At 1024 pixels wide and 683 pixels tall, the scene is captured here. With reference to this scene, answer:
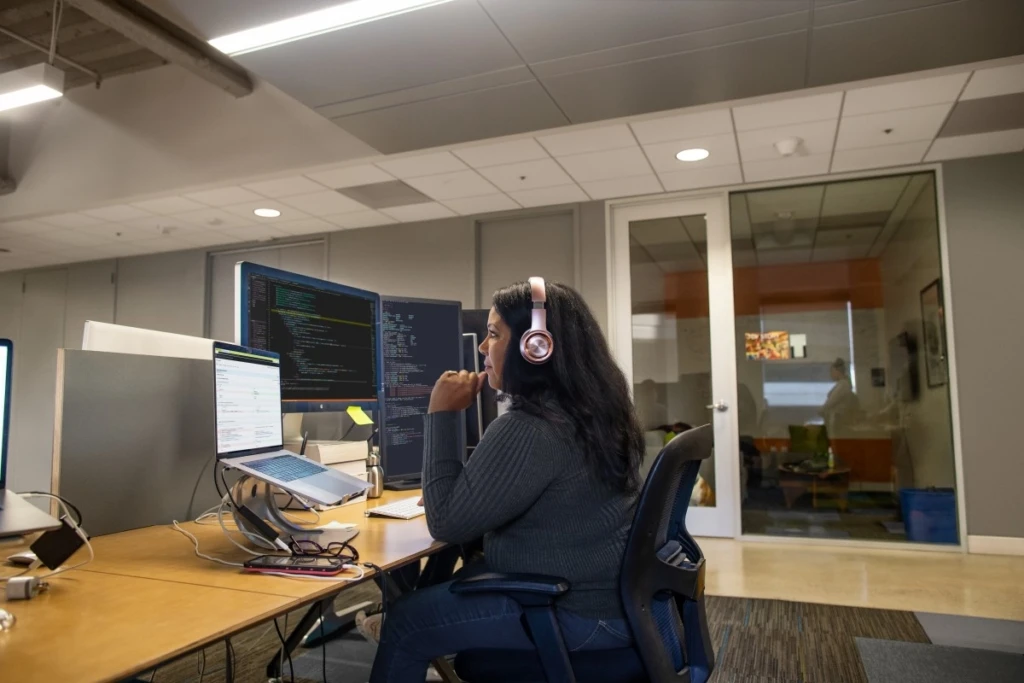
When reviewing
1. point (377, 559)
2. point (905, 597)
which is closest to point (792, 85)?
point (905, 597)

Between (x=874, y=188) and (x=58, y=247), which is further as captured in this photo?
(x=58, y=247)

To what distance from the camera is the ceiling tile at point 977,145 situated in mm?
4059

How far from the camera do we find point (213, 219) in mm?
5871

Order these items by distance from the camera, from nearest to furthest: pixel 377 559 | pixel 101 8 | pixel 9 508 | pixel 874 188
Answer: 1. pixel 9 508
2. pixel 377 559
3. pixel 101 8
4. pixel 874 188

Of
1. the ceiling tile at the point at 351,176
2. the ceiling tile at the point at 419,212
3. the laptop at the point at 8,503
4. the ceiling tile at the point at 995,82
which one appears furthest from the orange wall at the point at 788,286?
the laptop at the point at 8,503

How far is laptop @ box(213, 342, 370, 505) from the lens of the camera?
4.66 ft

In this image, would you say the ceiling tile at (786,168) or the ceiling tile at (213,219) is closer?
the ceiling tile at (786,168)

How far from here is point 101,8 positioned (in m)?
A: 3.50

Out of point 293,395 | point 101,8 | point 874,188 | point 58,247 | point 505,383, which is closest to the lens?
point 505,383

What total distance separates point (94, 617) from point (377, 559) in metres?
0.49

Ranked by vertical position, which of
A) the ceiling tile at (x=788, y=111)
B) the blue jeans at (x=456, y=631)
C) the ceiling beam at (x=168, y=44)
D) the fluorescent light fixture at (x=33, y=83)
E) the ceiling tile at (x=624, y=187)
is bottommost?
the blue jeans at (x=456, y=631)

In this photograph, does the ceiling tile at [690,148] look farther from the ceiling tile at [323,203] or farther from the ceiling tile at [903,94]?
the ceiling tile at [323,203]

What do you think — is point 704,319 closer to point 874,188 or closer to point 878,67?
point 874,188

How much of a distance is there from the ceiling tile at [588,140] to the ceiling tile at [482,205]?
1.03m
